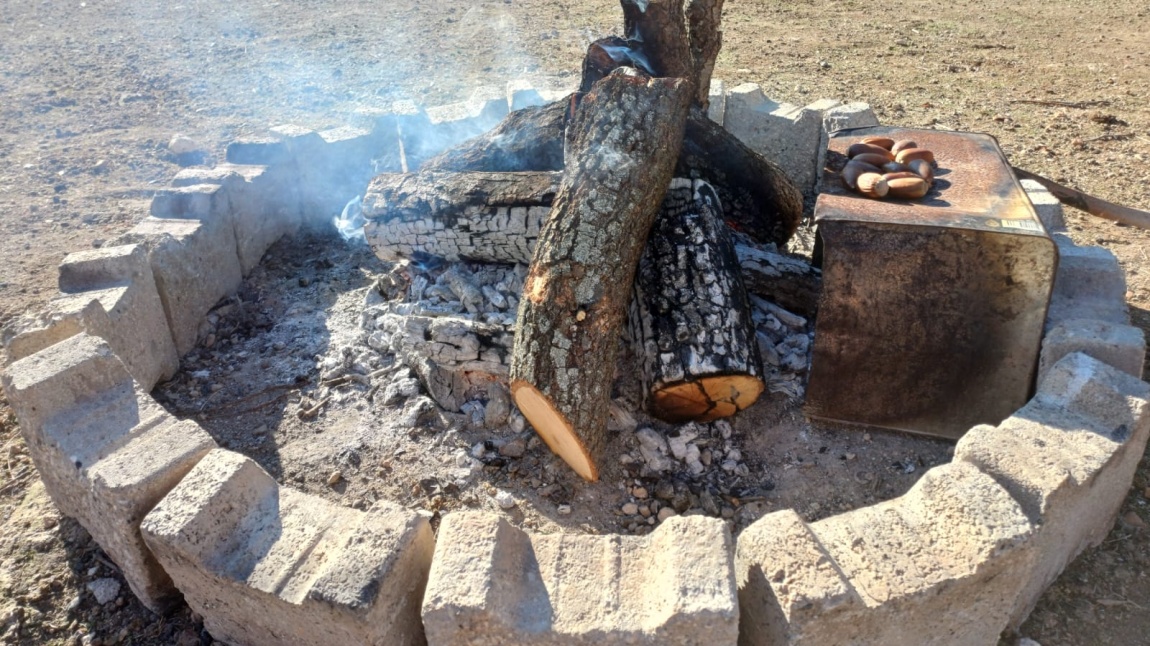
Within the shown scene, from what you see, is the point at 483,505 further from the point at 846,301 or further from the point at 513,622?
the point at 846,301

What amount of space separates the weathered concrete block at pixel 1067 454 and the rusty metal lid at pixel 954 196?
63cm

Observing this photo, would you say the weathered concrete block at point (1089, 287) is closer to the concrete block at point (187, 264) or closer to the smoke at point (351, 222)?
the smoke at point (351, 222)

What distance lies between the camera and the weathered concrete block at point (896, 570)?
7.00 ft

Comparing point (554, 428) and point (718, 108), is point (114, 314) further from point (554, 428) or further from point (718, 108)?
point (718, 108)

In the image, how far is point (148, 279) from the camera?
3.88 meters

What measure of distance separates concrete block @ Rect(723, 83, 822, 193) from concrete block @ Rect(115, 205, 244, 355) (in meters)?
3.46

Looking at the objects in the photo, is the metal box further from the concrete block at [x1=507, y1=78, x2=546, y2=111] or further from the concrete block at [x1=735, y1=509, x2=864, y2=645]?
the concrete block at [x1=507, y1=78, x2=546, y2=111]

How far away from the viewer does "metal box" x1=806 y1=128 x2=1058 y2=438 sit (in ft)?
10.2

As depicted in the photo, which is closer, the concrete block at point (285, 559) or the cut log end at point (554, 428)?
the concrete block at point (285, 559)

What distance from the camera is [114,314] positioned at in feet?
11.7

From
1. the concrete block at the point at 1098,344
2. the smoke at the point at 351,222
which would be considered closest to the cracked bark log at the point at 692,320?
the concrete block at the point at 1098,344

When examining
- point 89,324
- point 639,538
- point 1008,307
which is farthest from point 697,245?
point 89,324

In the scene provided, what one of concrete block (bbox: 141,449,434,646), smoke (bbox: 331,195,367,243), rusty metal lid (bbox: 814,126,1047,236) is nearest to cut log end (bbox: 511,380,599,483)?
concrete block (bbox: 141,449,434,646)

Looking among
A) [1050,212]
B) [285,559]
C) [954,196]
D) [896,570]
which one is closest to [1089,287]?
[954,196]
